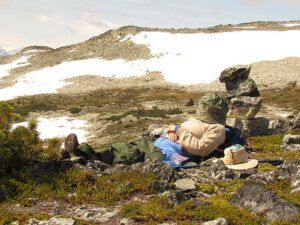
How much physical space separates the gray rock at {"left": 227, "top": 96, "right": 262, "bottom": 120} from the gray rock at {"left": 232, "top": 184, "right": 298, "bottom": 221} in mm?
12437

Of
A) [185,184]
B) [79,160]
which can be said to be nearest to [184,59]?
[79,160]

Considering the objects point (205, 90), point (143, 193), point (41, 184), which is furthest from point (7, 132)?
point (205, 90)

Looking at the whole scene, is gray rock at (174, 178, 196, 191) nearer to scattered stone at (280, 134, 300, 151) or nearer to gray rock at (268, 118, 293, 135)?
scattered stone at (280, 134, 300, 151)

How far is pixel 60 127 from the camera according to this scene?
120 ft

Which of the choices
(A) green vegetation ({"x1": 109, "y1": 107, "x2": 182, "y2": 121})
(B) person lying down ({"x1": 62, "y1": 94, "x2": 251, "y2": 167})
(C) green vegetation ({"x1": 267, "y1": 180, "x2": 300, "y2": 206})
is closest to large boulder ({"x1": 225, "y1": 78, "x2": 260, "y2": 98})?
(B) person lying down ({"x1": 62, "y1": 94, "x2": 251, "y2": 167})

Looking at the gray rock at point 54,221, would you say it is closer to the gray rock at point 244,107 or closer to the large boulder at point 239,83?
the gray rock at point 244,107

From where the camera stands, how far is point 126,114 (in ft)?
124

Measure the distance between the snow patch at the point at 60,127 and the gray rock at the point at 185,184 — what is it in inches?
839

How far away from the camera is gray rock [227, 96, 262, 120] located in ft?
70.8

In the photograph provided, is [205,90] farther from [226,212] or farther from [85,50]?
[226,212]

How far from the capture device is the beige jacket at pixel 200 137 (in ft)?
41.4

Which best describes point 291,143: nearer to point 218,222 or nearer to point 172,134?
point 172,134

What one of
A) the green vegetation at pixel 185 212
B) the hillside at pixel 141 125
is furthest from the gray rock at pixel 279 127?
the green vegetation at pixel 185 212

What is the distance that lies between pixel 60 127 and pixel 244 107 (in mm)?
18778
